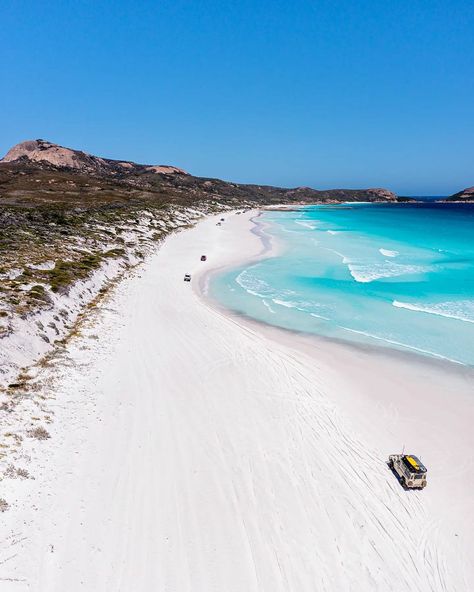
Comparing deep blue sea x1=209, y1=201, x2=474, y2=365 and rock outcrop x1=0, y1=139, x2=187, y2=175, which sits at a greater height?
rock outcrop x1=0, y1=139, x2=187, y2=175

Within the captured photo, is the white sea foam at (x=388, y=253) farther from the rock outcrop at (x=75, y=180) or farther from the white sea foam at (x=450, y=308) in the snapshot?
the rock outcrop at (x=75, y=180)

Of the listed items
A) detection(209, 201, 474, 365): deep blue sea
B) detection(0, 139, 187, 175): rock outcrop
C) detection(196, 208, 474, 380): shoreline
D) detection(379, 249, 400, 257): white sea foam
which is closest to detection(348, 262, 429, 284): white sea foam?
detection(209, 201, 474, 365): deep blue sea

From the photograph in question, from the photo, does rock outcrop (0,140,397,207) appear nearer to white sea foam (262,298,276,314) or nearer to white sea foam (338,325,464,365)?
white sea foam (262,298,276,314)

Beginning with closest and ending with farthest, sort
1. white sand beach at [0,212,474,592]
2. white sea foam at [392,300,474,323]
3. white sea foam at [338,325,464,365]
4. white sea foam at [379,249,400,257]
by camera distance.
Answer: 1. white sand beach at [0,212,474,592]
2. white sea foam at [338,325,464,365]
3. white sea foam at [392,300,474,323]
4. white sea foam at [379,249,400,257]

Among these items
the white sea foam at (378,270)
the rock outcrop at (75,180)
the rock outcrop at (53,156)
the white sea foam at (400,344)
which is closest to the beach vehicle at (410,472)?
the white sea foam at (400,344)

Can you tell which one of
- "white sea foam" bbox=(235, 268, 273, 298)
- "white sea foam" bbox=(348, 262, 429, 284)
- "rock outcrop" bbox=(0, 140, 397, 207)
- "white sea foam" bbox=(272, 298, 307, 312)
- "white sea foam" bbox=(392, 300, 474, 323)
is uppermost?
"rock outcrop" bbox=(0, 140, 397, 207)

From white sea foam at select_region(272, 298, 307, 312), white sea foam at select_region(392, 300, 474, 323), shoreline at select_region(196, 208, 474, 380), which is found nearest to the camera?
shoreline at select_region(196, 208, 474, 380)

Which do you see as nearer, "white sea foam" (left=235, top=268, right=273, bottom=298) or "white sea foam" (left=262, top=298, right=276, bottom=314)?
"white sea foam" (left=262, top=298, right=276, bottom=314)

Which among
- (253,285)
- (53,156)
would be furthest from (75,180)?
(253,285)
